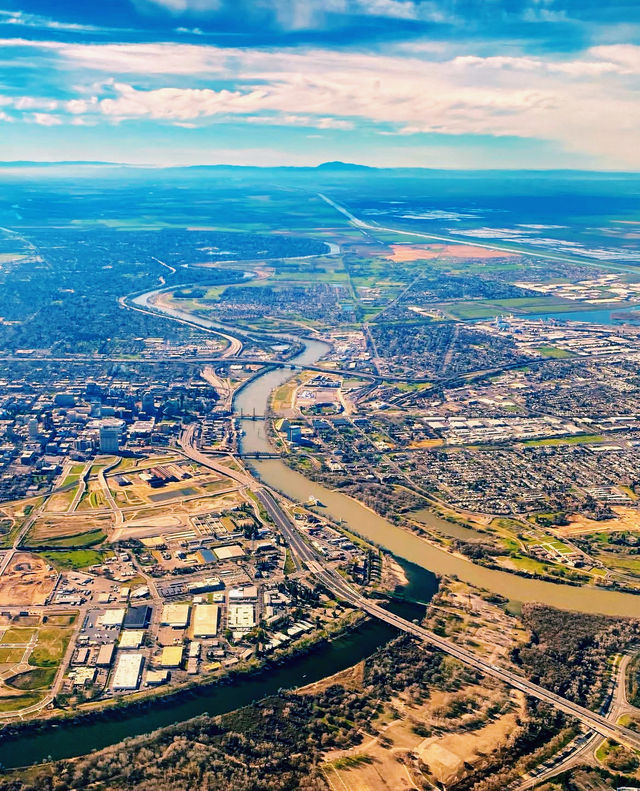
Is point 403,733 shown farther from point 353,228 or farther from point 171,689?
point 353,228

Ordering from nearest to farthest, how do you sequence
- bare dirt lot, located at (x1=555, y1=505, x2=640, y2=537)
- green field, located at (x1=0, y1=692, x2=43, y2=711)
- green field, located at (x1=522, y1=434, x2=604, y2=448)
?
green field, located at (x1=0, y1=692, x2=43, y2=711), bare dirt lot, located at (x1=555, y1=505, x2=640, y2=537), green field, located at (x1=522, y1=434, x2=604, y2=448)

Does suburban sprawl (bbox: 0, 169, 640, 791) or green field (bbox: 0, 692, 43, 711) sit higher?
suburban sprawl (bbox: 0, 169, 640, 791)

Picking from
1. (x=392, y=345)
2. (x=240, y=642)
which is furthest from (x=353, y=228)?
(x=240, y=642)

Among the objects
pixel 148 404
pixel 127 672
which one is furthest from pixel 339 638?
pixel 148 404

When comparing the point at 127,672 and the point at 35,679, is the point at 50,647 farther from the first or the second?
the point at 127,672

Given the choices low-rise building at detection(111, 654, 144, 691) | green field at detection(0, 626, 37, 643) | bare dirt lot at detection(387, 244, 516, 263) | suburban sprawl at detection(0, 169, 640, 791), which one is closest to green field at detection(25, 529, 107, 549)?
suburban sprawl at detection(0, 169, 640, 791)

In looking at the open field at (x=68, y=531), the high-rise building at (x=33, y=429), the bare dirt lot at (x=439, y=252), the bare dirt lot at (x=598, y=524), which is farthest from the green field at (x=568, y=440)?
the bare dirt lot at (x=439, y=252)

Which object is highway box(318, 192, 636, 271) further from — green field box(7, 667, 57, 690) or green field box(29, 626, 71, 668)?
green field box(7, 667, 57, 690)
